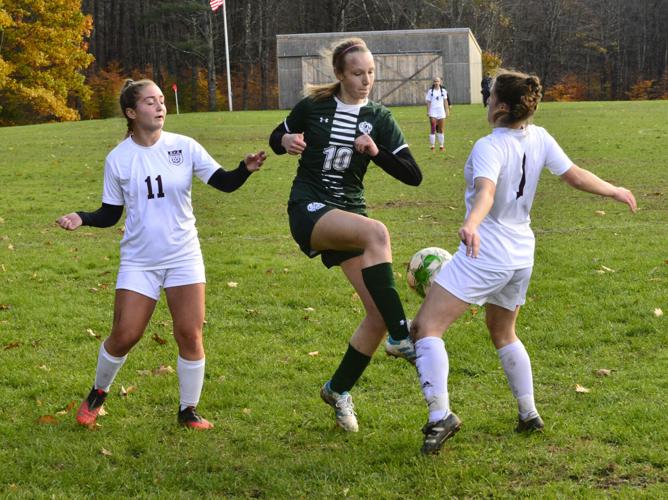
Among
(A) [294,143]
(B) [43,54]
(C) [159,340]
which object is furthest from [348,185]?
(B) [43,54]

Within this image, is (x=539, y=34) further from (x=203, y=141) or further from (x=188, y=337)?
(x=188, y=337)

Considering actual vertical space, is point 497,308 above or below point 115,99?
below

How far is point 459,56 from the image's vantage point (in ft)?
151

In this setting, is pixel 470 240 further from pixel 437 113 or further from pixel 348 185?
pixel 437 113

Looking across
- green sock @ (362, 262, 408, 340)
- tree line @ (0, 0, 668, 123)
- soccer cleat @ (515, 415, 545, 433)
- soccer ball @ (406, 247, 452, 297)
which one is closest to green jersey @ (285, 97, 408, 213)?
green sock @ (362, 262, 408, 340)

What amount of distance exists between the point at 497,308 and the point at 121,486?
2046 mm

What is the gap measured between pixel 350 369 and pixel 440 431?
792mm

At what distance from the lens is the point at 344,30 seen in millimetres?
64688

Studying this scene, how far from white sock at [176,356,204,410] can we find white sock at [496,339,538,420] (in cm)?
167

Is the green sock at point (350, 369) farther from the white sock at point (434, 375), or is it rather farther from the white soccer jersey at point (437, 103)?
the white soccer jersey at point (437, 103)

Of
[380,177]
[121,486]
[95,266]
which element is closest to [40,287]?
Answer: [95,266]

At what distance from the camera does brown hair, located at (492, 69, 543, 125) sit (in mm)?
4348

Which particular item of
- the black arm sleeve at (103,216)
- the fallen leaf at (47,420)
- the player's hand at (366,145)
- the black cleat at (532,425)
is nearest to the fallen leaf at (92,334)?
the fallen leaf at (47,420)

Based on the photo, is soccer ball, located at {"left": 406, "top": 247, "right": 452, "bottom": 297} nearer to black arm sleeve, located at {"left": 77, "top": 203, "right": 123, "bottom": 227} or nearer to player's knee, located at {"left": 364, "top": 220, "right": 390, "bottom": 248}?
player's knee, located at {"left": 364, "top": 220, "right": 390, "bottom": 248}
